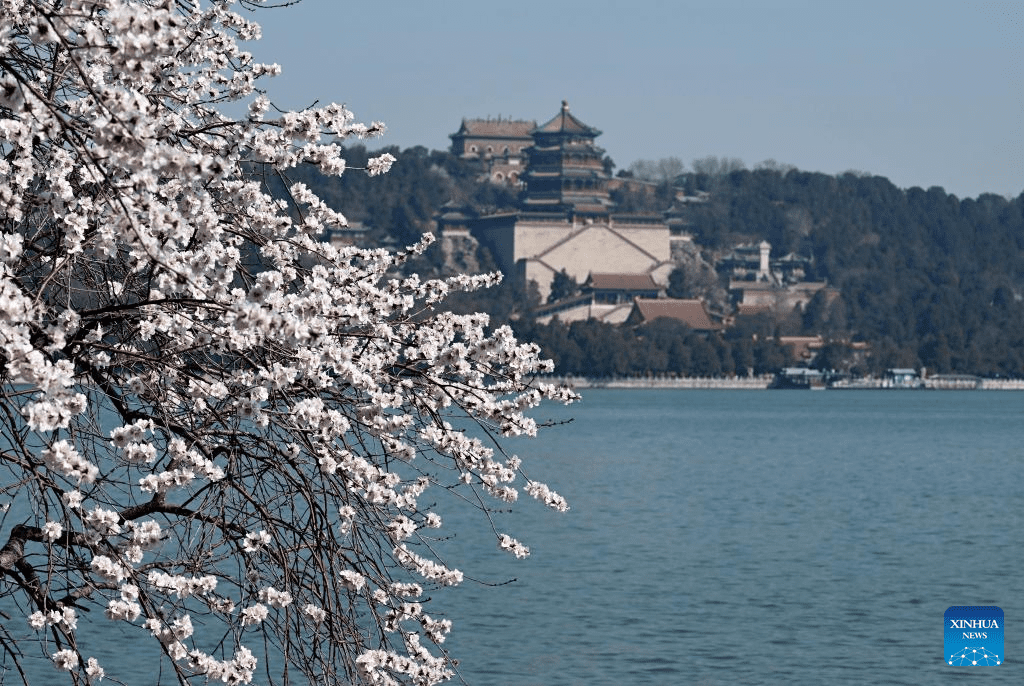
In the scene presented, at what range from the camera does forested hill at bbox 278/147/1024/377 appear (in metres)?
133

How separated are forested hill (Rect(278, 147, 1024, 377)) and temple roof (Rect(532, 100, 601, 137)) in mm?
6846

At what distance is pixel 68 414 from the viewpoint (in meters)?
4.61

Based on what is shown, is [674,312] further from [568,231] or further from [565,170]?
[565,170]

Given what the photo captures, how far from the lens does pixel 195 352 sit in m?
6.18

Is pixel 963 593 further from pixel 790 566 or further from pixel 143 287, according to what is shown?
pixel 143 287

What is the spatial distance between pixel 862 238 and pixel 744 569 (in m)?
142

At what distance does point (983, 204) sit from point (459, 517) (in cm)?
16086

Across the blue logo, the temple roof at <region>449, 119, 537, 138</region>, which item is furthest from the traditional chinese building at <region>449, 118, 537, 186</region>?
the blue logo

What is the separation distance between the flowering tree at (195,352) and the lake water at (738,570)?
8.65 metres

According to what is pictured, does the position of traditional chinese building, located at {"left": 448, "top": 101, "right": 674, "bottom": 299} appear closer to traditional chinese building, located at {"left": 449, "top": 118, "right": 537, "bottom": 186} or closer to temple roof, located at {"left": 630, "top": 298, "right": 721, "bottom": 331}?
temple roof, located at {"left": 630, "top": 298, "right": 721, "bottom": 331}

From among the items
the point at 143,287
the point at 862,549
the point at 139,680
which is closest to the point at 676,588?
the point at 862,549

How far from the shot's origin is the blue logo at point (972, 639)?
16922 mm

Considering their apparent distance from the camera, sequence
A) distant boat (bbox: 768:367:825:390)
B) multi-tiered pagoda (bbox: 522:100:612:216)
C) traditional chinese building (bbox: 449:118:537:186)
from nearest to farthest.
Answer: distant boat (bbox: 768:367:825:390) < multi-tiered pagoda (bbox: 522:100:612:216) < traditional chinese building (bbox: 449:118:537:186)

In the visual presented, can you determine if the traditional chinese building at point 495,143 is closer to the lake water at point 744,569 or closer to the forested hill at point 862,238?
the forested hill at point 862,238
